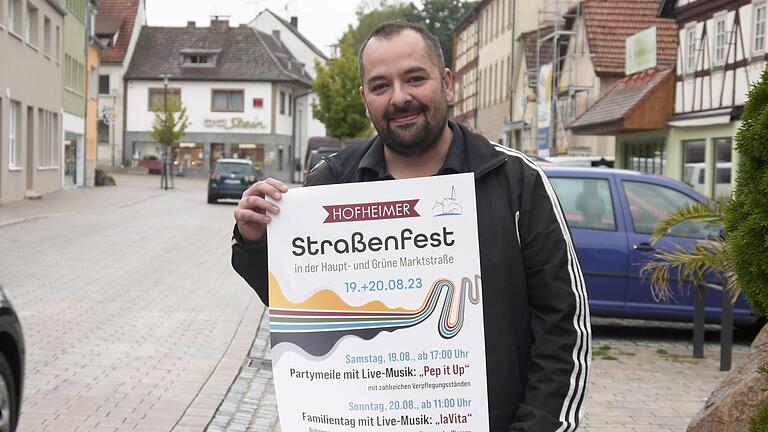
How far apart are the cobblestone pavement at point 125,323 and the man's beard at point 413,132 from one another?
164 inches

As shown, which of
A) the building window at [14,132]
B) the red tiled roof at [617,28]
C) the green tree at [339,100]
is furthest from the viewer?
the green tree at [339,100]

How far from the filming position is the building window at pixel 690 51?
28.3m

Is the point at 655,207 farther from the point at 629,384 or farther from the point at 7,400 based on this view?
the point at 7,400

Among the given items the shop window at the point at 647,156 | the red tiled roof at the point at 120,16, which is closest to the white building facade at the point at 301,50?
the red tiled roof at the point at 120,16

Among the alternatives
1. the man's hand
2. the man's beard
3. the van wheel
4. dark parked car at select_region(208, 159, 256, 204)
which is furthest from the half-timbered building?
the man's hand

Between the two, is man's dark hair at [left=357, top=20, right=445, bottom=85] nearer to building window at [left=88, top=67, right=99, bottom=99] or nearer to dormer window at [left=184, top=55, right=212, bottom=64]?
building window at [left=88, top=67, right=99, bottom=99]

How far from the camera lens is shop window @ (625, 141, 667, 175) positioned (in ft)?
104

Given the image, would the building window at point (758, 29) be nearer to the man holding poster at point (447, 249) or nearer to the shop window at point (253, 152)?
the man holding poster at point (447, 249)

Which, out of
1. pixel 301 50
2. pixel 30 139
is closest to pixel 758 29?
pixel 30 139

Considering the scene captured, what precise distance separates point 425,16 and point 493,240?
9667 centimetres

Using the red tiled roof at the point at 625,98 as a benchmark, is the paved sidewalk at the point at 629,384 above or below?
below

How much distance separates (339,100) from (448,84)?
67.8m

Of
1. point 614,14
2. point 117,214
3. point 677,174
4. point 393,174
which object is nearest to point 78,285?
point 393,174

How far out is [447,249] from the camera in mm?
2900
